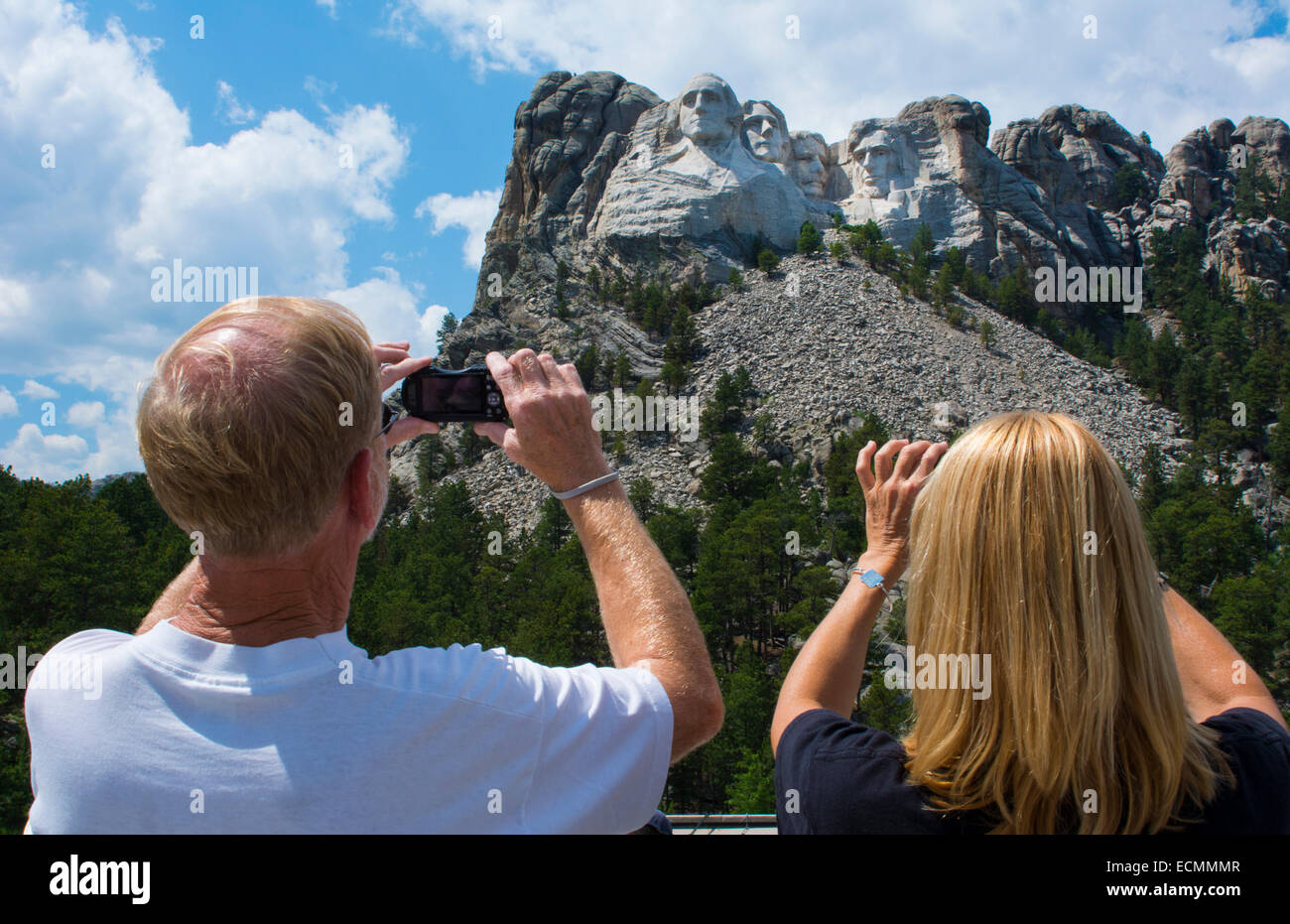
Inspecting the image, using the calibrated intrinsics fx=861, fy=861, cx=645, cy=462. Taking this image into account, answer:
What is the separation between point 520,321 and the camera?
3132 inches

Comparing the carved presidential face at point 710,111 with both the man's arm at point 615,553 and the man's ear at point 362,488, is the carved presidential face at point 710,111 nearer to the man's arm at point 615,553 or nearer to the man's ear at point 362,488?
the man's arm at point 615,553

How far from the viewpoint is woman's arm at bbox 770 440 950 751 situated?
224 centimetres

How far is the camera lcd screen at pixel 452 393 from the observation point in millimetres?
2311

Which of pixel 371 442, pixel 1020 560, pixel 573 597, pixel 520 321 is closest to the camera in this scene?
pixel 371 442

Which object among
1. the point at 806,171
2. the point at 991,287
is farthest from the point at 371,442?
the point at 806,171

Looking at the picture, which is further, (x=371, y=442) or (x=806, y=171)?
(x=806, y=171)

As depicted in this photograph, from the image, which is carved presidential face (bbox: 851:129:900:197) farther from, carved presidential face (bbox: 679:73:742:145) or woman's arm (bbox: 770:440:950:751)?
woman's arm (bbox: 770:440:950:751)

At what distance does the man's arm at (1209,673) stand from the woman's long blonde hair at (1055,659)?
15.3 inches

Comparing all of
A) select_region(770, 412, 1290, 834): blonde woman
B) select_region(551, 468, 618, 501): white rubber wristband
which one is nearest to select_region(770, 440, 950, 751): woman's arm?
select_region(770, 412, 1290, 834): blonde woman

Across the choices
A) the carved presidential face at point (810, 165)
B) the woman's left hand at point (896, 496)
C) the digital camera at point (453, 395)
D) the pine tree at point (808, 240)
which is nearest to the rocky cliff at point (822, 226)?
the carved presidential face at point (810, 165)

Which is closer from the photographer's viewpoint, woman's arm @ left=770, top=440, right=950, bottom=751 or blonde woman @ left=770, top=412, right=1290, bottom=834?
blonde woman @ left=770, top=412, right=1290, bottom=834

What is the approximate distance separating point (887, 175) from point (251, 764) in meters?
107

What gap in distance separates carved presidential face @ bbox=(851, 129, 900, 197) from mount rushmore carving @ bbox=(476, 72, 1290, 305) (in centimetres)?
16

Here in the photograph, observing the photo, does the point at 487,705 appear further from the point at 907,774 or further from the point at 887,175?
the point at 887,175
